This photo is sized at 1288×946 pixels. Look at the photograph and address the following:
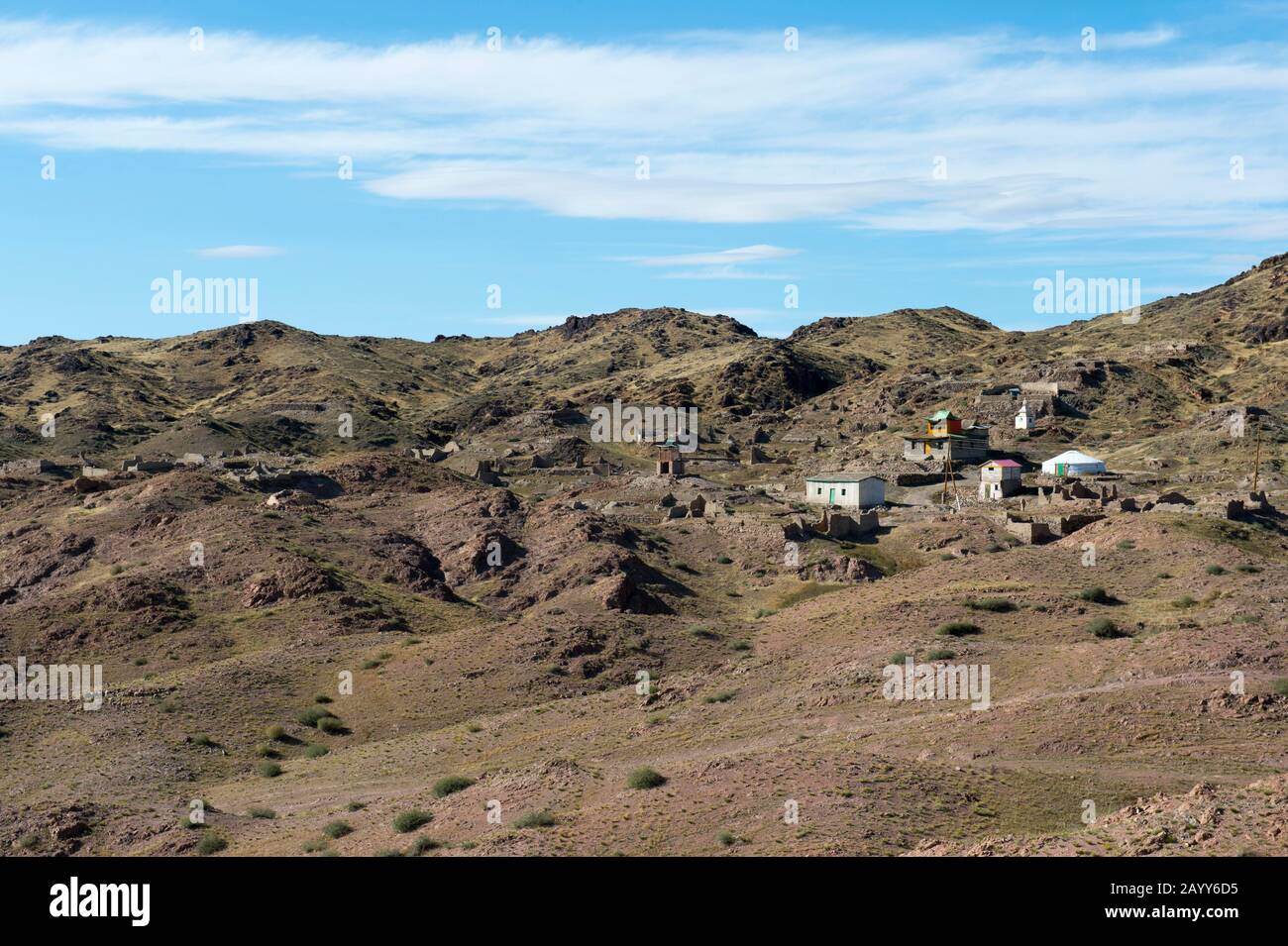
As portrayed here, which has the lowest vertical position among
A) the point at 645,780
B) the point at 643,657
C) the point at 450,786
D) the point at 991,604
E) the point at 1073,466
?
the point at 450,786

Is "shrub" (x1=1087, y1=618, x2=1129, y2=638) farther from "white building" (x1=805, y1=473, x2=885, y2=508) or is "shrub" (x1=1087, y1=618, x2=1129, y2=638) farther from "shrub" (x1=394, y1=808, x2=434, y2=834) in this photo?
"white building" (x1=805, y1=473, x2=885, y2=508)

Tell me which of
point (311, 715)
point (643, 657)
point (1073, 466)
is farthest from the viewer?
point (1073, 466)

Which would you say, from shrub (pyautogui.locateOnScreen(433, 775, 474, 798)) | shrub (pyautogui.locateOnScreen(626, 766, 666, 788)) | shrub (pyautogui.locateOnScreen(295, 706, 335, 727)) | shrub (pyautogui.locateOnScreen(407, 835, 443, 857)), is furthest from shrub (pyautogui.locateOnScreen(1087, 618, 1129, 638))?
shrub (pyautogui.locateOnScreen(295, 706, 335, 727))

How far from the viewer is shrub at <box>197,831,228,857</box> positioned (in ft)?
90.8

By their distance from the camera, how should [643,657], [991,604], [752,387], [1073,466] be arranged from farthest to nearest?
[752,387]
[1073,466]
[643,657]
[991,604]

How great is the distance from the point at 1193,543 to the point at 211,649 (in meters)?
37.4

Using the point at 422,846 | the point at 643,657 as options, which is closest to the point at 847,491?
the point at 643,657

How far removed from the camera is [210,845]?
27.9m

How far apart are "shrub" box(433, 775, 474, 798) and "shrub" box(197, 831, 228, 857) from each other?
190 inches

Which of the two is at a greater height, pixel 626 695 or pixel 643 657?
pixel 643 657

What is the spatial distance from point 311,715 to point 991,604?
22154 millimetres

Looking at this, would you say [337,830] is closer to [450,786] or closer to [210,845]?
[210,845]
